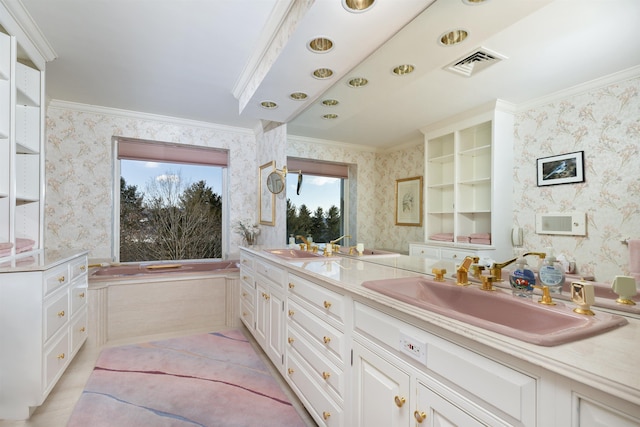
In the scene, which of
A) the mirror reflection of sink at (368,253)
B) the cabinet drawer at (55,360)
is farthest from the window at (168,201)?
the mirror reflection of sink at (368,253)

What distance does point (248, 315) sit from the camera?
292cm

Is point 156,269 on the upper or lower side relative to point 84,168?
lower

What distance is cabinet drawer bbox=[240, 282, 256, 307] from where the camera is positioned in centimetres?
276

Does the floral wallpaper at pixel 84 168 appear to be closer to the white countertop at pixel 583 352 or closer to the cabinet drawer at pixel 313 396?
the cabinet drawer at pixel 313 396

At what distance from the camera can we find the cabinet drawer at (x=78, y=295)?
2332 mm

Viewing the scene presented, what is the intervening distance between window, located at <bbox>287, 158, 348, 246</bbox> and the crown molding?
4.99ft

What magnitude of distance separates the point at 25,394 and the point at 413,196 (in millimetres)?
2378

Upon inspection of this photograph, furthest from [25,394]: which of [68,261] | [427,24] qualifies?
[427,24]

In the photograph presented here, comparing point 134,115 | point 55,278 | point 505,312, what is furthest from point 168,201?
point 505,312

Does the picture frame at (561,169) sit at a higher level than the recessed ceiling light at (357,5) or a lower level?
lower

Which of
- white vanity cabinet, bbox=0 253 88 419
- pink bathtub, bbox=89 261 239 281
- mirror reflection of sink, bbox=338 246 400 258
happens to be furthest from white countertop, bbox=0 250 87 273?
mirror reflection of sink, bbox=338 246 400 258

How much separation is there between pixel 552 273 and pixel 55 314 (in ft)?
8.66

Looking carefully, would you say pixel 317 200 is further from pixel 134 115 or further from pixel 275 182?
pixel 134 115

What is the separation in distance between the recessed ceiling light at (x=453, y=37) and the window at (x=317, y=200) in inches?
35.8
